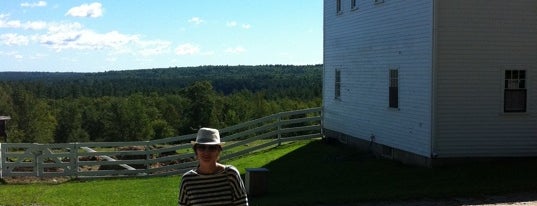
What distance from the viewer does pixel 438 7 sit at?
52.9 ft

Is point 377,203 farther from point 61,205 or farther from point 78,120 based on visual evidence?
point 78,120

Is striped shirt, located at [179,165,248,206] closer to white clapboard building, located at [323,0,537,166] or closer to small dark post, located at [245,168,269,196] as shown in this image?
small dark post, located at [245,168,269,196]

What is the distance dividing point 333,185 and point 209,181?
11146 mm

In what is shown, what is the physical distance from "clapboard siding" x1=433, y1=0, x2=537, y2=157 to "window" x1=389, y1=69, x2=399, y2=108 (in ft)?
7.54

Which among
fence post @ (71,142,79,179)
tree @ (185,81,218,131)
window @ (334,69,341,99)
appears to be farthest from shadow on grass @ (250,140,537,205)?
tree @ (185,81,218,131)

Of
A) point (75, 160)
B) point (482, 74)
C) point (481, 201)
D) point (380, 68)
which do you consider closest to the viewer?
point (481, 201)

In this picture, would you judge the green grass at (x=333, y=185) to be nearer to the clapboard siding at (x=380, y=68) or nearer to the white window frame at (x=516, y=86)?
the clapboard siding at (x=380, y=68)

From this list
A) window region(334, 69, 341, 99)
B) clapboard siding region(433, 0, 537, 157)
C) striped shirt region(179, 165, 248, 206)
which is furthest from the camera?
window region(334, 69, 341, 99)

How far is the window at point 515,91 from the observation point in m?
16.6

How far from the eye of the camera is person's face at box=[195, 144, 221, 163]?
4.91m

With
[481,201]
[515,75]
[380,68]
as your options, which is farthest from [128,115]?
[481,201]

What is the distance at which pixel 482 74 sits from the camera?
1645 cm

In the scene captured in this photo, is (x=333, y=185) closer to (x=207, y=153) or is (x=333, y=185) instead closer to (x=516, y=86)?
(x=516, y=86)

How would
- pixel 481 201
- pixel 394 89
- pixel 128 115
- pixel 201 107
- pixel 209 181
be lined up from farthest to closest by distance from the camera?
pixel 128 115 < pixel 201 107 < pixel 394 89 < pixel 481 201 < pixel 209 181
